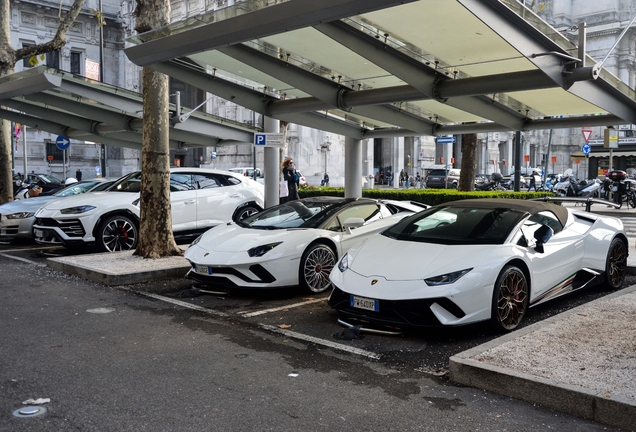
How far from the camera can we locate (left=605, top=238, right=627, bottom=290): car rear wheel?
8.32 m

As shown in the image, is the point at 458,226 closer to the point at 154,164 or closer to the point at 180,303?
the point at 180,303

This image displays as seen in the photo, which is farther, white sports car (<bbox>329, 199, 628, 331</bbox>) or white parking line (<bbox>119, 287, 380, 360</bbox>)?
white sports car (<bbox>329, 199, 628, 331</bbox>)

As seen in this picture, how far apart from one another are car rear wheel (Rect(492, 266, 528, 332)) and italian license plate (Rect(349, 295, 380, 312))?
112 centimetres

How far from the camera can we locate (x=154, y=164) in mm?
11250

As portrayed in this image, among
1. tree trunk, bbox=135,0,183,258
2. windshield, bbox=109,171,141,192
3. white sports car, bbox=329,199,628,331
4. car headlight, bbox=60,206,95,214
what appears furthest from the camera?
windshield, bbox=109,171,141,192

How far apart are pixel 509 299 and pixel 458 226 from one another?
3.61 ft

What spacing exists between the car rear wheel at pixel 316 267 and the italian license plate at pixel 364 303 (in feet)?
6.59

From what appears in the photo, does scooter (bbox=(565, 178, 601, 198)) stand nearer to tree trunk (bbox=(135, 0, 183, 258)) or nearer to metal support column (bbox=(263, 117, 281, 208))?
metal support column (bbox=(263, 117, 281, 208))

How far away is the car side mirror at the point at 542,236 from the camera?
699 cm

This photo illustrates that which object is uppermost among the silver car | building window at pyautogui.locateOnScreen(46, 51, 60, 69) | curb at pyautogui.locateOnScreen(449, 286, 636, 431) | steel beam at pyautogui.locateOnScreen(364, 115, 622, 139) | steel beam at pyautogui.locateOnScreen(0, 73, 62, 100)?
building window at pyautogui.locateOnScreen(46, 51, 60, 69)

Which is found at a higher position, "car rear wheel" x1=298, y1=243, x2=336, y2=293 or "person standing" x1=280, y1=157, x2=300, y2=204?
"person standing" x1=280, y1=157, x2=300, y2=204

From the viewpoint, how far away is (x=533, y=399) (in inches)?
183

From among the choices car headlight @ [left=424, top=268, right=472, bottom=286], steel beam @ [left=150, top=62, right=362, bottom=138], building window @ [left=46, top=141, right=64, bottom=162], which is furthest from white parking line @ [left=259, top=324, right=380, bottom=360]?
building window @ [left=46, top=141, right=64, bottom=162]

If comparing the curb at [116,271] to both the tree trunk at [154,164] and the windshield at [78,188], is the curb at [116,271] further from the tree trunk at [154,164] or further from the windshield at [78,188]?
the windshield at [78,188]
